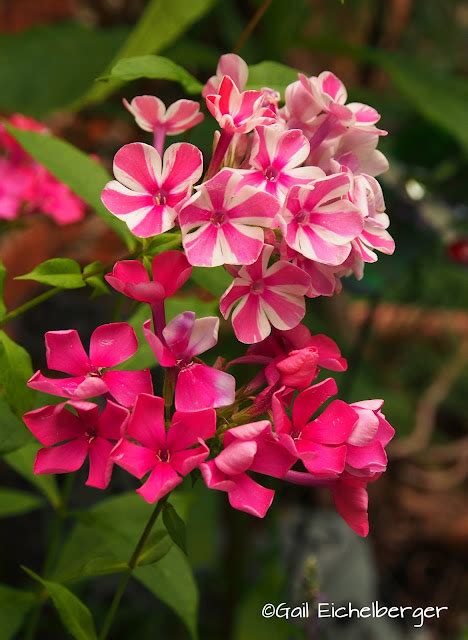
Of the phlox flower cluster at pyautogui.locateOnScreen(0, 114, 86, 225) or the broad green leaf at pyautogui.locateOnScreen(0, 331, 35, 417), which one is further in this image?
the phlox flower cluster at pyautogui.locateOnScreen(0, 114, 86, 225)

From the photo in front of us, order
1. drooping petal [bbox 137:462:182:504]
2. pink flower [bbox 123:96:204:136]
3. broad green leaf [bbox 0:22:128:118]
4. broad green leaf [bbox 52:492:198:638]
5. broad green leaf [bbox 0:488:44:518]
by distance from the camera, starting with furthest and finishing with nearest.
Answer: broad green leaf [bbox 0:22:128:118] → broad green leaf [bbox 0:488:44:518] → broad green leaf [bbox 52:492:198:638] → pink flower [bbox 123:96:204:136] → drooping petal [bbox 137:462:182:504]

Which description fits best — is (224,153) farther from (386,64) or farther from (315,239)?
(386,64)

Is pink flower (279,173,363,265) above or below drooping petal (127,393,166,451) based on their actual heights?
above

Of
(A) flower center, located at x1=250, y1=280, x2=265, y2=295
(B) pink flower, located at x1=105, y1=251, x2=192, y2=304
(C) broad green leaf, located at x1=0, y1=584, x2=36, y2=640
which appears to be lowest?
(C) broad green leaf, located at x1=0, y1=584, x2=36, y2=640

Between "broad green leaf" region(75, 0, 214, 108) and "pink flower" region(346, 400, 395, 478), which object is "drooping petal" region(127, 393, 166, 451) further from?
"broad green leaf" region(75, 0, 214, 108)

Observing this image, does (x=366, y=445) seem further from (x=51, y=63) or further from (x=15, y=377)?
(x=51, y=63)

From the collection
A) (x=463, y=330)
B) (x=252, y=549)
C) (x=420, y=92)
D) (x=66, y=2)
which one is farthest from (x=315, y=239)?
(x=463, y=330)

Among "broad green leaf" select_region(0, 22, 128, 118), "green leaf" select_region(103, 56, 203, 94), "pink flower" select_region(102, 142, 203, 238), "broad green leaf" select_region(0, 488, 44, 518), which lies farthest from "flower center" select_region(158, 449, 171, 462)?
"broad green leaf" select_region(0, 22, 128, 118)

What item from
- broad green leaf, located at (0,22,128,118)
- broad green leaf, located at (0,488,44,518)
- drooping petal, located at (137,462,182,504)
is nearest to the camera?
drooping petal, located at (137,462,182,504)
